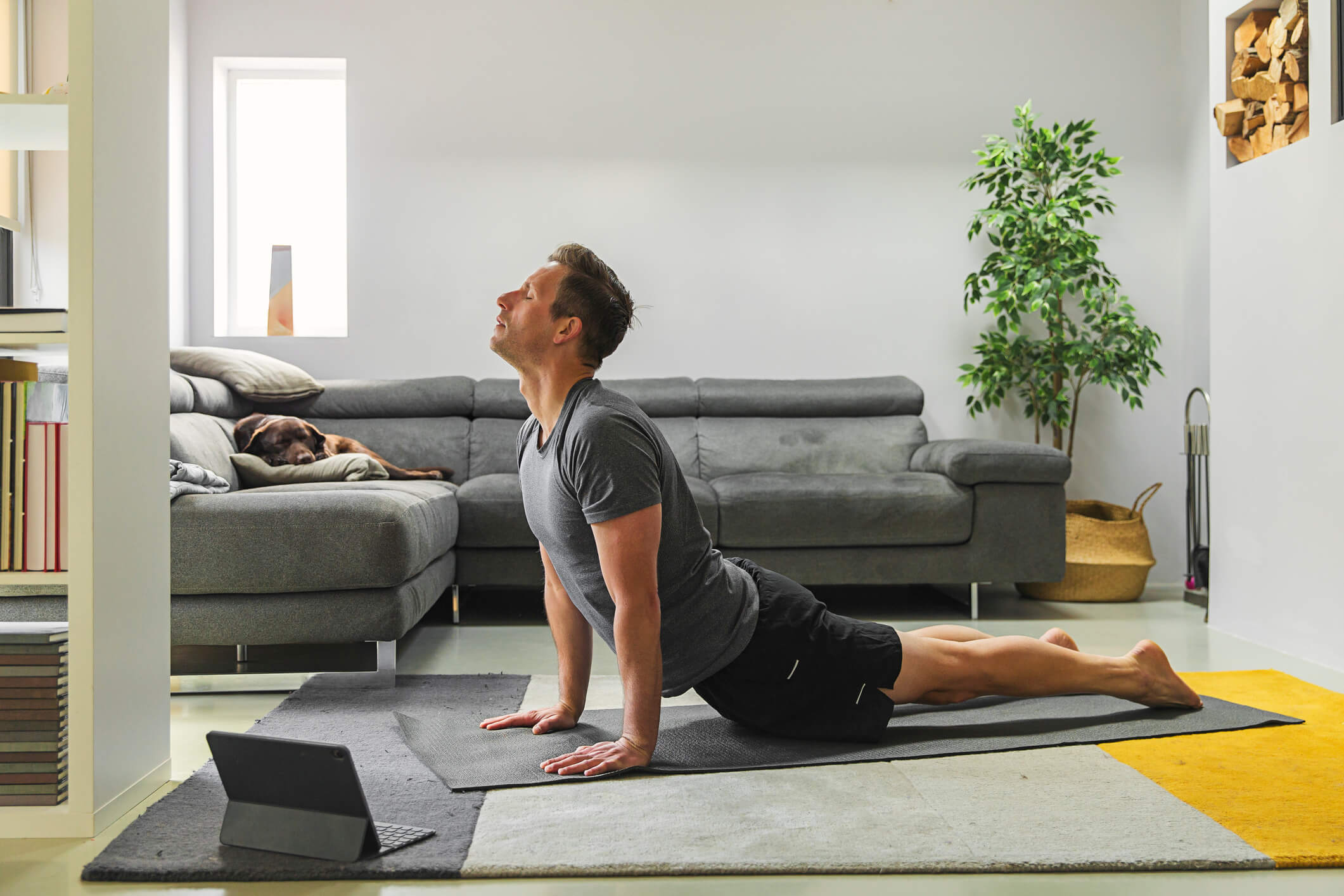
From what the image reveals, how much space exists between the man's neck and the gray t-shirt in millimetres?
20

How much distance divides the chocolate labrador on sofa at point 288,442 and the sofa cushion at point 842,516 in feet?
4.25

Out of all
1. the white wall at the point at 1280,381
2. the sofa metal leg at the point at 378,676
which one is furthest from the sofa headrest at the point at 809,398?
the sofa metal leg at the point at 378,676

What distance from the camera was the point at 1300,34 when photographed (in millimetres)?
2953

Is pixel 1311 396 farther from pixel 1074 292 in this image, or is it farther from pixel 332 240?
pixel 332 240

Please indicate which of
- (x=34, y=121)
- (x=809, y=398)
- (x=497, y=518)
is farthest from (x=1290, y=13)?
(x=34, y=121)

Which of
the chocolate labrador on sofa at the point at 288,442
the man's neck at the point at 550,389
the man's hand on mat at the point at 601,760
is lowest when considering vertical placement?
the man's hand on mat at the point at 601,760

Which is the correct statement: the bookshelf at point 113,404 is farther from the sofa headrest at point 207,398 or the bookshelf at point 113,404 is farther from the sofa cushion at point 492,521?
the sofa cushion at point 492,521

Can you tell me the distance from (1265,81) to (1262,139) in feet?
0.59

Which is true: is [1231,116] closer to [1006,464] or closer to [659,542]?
[1006,464]

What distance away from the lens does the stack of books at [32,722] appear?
1.50 meters

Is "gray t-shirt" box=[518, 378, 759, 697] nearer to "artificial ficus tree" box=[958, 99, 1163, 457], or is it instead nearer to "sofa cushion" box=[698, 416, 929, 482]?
"sofa cushion" box=[698, 416, 929, 482]

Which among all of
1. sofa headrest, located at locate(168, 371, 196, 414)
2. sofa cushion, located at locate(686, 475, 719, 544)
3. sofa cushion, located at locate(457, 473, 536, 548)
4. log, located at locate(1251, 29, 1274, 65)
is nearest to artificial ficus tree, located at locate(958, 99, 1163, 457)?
log, located at locate(1251, 29, 1274, 65)

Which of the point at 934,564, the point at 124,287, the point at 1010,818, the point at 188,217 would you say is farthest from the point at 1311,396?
the point at 188,217

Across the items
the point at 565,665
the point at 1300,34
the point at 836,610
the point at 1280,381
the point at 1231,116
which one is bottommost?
the point at 836,610
